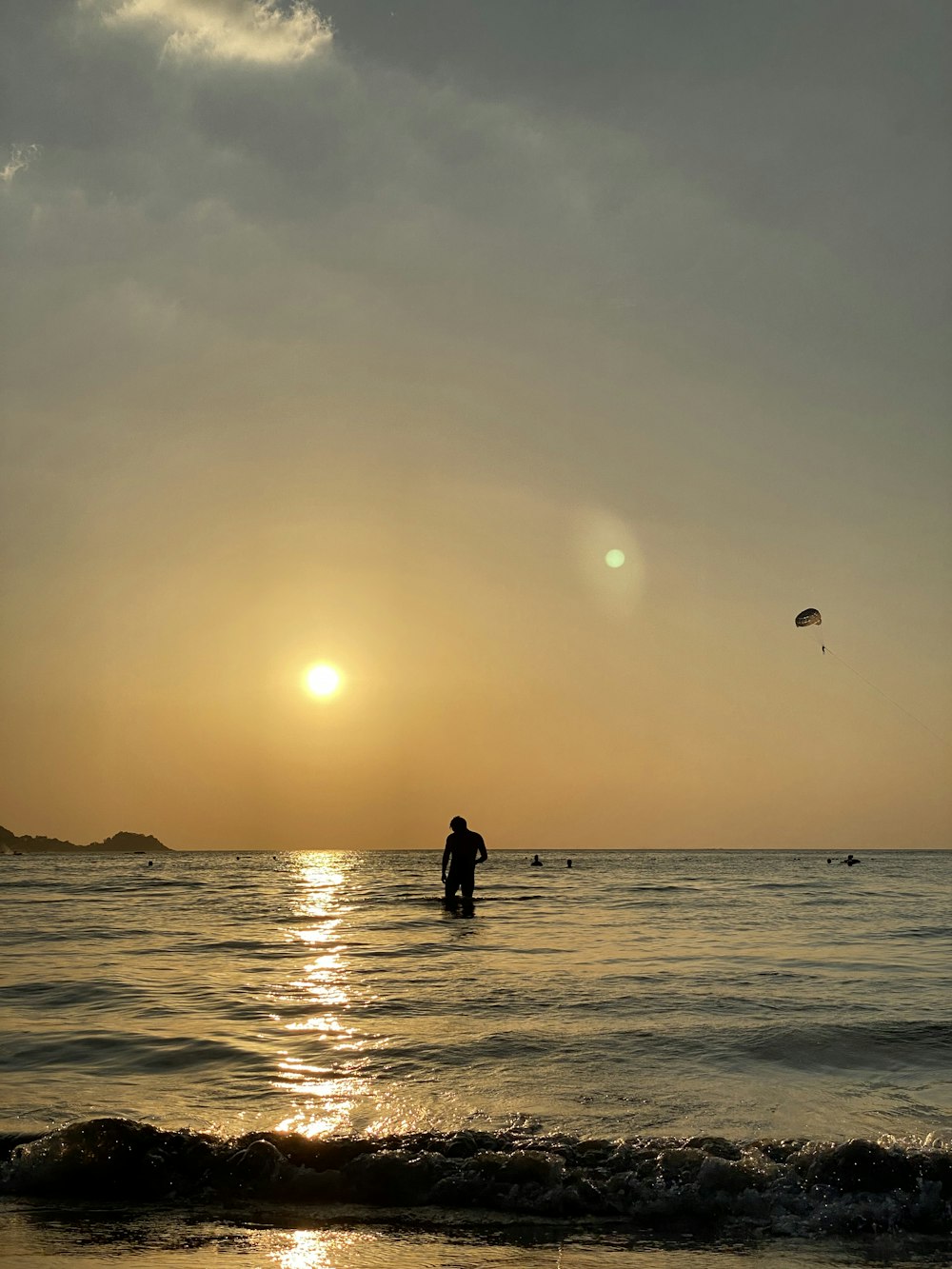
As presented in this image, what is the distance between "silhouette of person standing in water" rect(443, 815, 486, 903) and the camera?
21.3m

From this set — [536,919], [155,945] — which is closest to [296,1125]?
[155,945]

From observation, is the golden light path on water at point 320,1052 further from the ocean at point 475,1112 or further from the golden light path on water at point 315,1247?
the golden light path on water at point 315,1247

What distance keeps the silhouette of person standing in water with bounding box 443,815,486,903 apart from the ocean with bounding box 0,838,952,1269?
7585 millimetres

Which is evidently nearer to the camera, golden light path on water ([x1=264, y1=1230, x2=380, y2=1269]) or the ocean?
golden light path on water ([x1=264, y1=1230, x2=380, y2=1269])

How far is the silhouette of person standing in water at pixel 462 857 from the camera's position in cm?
2130

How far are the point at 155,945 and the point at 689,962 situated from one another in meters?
8.08

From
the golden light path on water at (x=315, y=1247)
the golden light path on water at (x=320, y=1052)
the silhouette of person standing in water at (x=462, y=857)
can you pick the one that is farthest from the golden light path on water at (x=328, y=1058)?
the silhouette of person standing in water at (x=462, y=857)

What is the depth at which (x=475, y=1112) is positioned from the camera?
Answer: 6.34m

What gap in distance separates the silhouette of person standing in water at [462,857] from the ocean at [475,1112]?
759 centimetres

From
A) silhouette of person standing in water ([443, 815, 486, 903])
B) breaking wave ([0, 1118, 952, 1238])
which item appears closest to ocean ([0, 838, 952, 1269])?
breaking wave ([0, 1118, 952, 1238])

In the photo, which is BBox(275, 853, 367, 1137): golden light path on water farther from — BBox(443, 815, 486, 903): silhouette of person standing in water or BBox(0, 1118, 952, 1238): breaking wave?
BBox(443, 815, 486, 903): silhouette of person standing in water

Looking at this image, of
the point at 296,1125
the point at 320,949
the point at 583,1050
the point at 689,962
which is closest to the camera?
the point at 296,1125

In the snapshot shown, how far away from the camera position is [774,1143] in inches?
222

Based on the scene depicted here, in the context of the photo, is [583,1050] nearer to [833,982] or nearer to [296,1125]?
[296,1125]
